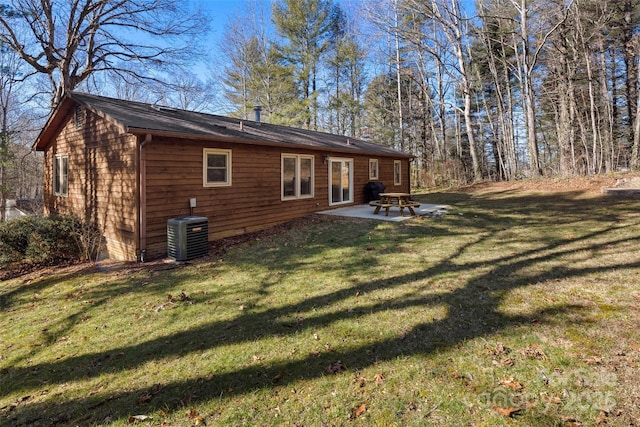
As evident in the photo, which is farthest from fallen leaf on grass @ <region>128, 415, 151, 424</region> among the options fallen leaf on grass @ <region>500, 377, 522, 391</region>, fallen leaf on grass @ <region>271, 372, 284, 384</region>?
fallen leaf on grass @ <region>500, 377, 522, 391</region>

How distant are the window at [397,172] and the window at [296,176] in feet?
18.2

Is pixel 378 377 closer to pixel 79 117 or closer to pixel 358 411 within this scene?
pixel 358 411

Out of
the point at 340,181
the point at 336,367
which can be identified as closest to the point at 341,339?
the point at 336,367

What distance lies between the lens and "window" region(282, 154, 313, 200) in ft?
32.5

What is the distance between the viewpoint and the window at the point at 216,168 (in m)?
7.86

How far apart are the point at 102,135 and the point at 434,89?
23056 millimetres

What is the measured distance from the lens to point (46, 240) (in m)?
7.38

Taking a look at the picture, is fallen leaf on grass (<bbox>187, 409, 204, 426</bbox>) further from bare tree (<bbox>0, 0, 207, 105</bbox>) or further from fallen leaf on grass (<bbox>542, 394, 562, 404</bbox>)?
bare tree (<bbox>0, 0, 207, 105</bbox>)

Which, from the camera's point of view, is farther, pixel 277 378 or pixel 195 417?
pixel 277 378

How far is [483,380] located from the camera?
249 cm

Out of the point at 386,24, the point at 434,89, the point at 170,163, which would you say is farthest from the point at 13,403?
the point at 434,89

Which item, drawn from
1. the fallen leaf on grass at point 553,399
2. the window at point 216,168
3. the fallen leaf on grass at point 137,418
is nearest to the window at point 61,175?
the window at point 216,168

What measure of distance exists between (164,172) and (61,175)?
543 centimetres

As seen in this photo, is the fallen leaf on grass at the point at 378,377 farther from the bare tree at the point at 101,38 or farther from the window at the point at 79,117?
the bare tree at the point at 101,38
